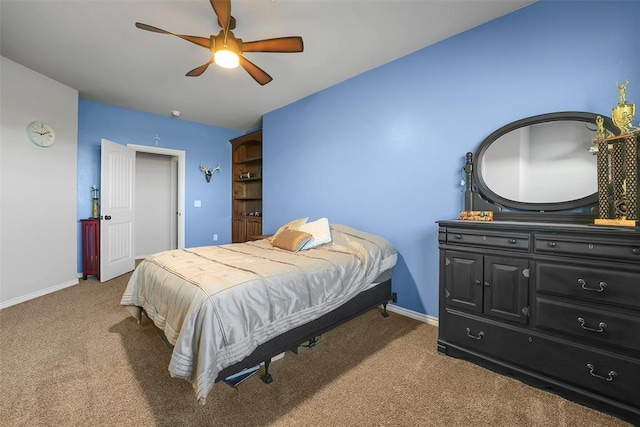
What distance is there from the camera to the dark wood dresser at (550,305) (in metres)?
1.44

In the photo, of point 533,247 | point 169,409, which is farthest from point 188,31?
point 533,247

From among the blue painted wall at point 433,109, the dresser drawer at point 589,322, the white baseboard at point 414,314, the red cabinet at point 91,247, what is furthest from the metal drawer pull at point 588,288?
the red cabinet at point 91,247

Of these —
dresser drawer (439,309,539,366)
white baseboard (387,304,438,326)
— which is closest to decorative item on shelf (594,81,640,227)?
dresser drawer (439,309,539,366)

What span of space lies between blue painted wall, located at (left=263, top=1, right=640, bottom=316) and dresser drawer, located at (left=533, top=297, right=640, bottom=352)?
101 centimetres

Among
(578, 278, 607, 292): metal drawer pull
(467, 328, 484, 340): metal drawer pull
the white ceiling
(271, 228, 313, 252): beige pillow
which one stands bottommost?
(467, 328, 484, 340): metal drawer pull

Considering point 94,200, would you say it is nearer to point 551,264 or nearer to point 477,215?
point 477,215

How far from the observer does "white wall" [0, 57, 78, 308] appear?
295cm

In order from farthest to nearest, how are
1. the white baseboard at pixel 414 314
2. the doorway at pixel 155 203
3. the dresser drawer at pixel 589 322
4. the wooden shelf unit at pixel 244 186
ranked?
1. the doorway at pixel 155 203
2. the wooden shelf unit at pixel 244 186
3. the white baseboard at pixel 414 314
4. the dresser drawer at pixel 589 322

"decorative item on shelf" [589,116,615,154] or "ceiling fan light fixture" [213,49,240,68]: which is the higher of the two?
"ceiling fan light fixture" [213,49,240,68]

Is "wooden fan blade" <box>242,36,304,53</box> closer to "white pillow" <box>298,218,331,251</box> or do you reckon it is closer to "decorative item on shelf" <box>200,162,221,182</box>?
"white pillow" <box>298,218,331,251</box>

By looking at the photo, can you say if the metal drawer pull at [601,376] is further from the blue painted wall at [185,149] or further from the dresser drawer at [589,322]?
the blue painted wall at [185,149]

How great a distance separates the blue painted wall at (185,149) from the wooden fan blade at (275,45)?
11.1ft

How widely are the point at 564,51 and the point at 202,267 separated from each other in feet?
10.1

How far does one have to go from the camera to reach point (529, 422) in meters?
1.44
